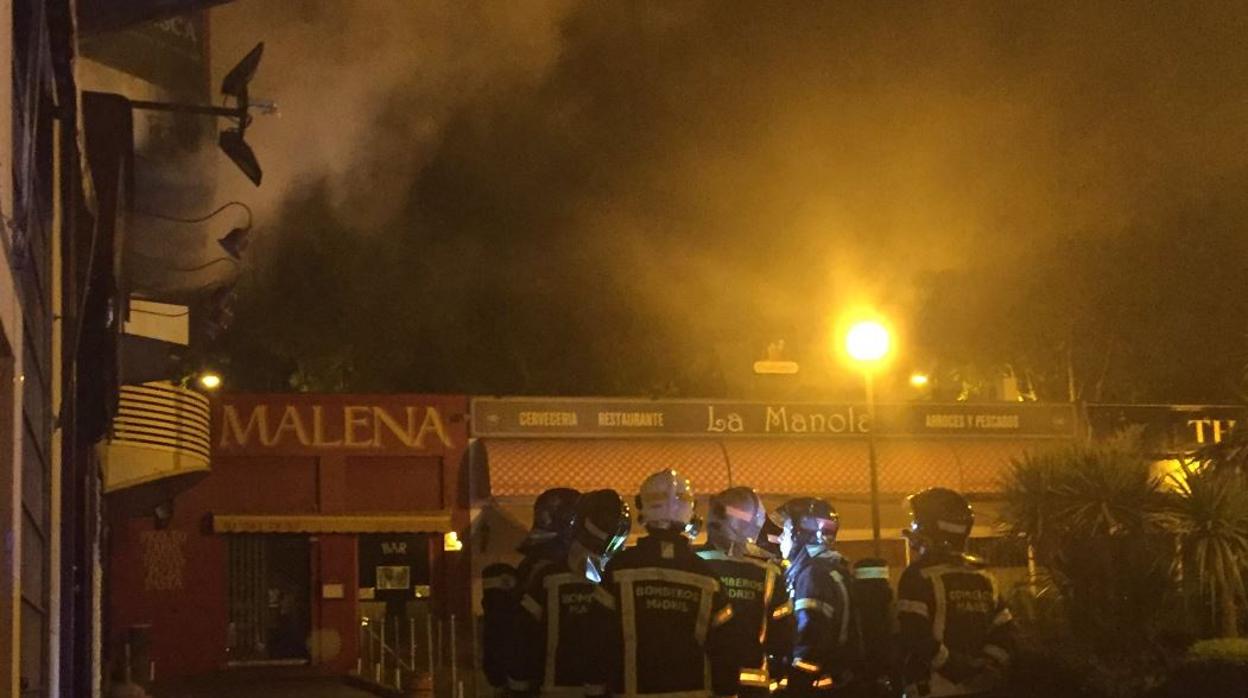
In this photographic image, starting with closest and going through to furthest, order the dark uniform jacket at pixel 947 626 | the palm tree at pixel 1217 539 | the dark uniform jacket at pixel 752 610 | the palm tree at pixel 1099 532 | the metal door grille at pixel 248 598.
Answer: the dark uniform jacket at pixel 752 610
the dark uniform jacket at pixel 947 626
the palm tree at pixel 1099 532
the palm tree at pixel 1217 539
the metal door grille at pixel 248 598

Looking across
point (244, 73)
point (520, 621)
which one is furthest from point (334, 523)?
point (520, 621)

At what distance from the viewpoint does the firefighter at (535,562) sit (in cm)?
692

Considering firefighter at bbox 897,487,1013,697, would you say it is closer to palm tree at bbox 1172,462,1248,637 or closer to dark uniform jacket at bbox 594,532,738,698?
dark uniform jacket at bbox 594,532,738,698

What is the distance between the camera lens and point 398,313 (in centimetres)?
3253

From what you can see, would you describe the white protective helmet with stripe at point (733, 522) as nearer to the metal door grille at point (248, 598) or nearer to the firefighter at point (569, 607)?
the firefighter at point (569, 607)

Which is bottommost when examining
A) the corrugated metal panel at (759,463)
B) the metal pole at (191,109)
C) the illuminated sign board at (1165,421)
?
the corrugated metal panel at (759,463)

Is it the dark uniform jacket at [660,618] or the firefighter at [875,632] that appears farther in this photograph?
the firefighter at [875,632]

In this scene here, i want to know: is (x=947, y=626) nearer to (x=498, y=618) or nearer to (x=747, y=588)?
(x=747, y=588)

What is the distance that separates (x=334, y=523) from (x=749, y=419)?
741 cm

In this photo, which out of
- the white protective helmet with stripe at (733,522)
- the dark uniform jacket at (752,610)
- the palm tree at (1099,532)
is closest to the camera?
the dark uniform jacket at (752,610)

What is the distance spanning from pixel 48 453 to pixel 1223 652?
10076 millimetres

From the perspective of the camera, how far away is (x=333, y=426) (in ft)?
78.3

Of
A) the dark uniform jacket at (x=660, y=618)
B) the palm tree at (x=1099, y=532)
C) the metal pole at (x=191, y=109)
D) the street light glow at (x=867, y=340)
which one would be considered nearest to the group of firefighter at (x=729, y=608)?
the dark uniform jacket at (x=660, y=618)

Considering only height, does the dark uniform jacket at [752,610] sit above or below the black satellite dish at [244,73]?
below
